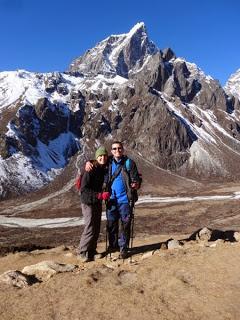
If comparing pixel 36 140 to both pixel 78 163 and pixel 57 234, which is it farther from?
pixel 57 234

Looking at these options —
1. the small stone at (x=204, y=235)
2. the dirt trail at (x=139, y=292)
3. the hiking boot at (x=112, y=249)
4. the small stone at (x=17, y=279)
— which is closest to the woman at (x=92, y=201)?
the hiking boot at (x=112, y=249)

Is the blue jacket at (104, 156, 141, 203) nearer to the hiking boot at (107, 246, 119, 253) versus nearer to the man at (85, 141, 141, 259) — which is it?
the man at (85, 141, 141, 259)

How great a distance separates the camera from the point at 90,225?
15.8 meters

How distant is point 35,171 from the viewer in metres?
175

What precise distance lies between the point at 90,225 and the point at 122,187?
1708mm

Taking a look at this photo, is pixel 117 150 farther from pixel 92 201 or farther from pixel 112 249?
pixel 112 249

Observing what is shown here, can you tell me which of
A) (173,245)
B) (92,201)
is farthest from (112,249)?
(173,245)

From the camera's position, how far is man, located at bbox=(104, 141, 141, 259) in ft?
49.3

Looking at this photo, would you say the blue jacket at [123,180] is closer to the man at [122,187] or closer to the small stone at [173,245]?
the man at [122,187]

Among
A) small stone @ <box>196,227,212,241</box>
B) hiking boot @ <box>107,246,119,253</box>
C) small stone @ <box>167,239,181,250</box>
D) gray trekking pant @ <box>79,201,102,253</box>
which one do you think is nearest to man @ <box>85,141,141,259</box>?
gray trekking pant @ <box>79,201,102,253</box>

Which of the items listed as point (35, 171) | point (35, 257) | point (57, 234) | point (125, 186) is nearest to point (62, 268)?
point (125, 186)

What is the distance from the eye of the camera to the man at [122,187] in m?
15.0

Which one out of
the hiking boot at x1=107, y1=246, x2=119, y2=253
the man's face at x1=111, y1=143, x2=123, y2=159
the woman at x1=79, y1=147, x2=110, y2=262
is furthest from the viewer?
the hiking boot at x1=107, y1=246, x2=119, y2=253

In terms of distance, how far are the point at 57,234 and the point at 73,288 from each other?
7484cm
